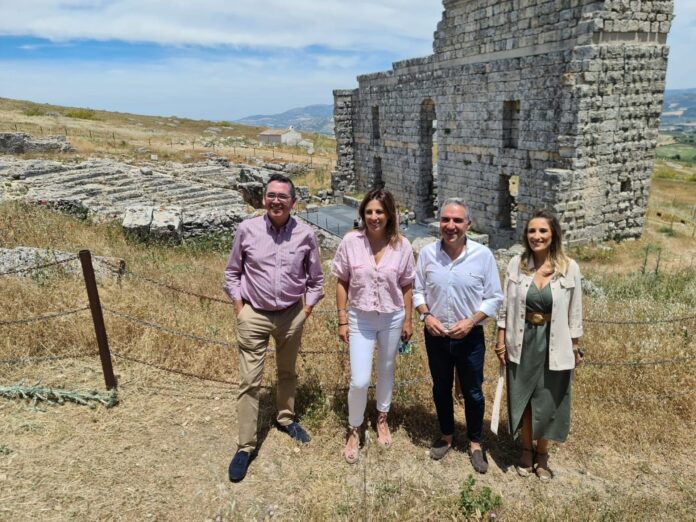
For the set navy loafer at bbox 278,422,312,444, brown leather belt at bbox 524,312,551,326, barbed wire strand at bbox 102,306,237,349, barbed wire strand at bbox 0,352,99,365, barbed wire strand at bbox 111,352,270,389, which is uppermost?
brown leather belt at bbox 524,312,551,326

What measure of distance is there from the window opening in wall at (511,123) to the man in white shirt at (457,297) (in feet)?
37.4

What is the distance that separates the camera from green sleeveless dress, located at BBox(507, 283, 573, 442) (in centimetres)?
365

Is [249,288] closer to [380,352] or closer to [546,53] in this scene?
[380,352]

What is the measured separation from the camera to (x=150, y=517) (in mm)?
3561

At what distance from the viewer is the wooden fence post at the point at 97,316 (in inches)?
175

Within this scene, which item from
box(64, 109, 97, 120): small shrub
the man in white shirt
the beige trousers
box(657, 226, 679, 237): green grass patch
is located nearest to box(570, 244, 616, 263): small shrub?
box(657, 226, 679, 237): green grass patch

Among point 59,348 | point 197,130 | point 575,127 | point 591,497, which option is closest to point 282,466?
point 591,497

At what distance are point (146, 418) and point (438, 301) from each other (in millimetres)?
2974

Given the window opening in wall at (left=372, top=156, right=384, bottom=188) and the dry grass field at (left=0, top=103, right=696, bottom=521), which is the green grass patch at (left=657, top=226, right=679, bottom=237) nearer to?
the dry grass field at (left=0, top=103, right=696, bottom=521)

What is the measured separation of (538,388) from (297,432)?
2093 millimetres

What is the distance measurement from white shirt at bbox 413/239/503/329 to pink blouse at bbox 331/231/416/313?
20 cm

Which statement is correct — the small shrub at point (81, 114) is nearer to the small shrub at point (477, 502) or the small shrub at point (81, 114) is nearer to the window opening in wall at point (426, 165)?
the window opening in wall at point (426, 165)

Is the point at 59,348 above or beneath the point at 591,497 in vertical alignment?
above

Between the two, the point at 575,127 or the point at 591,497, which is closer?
the point at 591,497
